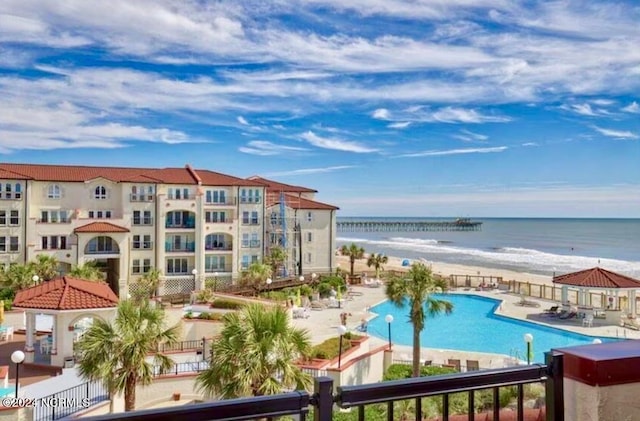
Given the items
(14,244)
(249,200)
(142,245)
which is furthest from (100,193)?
(249,200)

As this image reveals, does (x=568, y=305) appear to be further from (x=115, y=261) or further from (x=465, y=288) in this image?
(x=115, y=261)

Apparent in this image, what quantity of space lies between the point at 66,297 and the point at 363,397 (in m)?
18.9

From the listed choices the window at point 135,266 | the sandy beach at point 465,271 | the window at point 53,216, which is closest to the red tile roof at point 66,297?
the window at point 135,266

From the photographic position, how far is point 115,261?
37.7 metres

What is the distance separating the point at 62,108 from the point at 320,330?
1059 inches

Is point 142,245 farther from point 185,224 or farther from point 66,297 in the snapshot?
point 66,297

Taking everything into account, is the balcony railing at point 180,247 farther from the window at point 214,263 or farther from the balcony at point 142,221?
the balcony at point 142,221

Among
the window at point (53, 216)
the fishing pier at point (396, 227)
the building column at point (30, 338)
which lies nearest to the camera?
the building column at point (30, 338)

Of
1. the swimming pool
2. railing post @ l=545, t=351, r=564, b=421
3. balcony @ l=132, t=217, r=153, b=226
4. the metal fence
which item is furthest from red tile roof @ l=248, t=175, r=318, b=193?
→ railing post @ l=545, t=351, r=564, b=421

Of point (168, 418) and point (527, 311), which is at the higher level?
point (168, 418)

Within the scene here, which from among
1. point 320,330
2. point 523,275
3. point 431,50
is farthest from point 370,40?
point 523,275

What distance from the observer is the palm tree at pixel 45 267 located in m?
32.4

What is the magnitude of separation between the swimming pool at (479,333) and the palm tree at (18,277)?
2146 cm

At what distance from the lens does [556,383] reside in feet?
10.2
